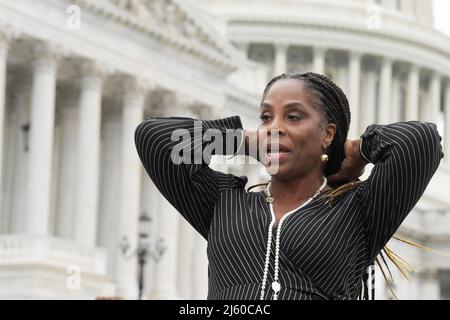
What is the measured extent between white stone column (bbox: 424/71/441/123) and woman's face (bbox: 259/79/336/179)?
361 feet

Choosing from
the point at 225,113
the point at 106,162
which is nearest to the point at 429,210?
the point at 225,113

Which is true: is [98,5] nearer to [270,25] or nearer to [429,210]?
[429,210]

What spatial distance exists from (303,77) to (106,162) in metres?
57.7

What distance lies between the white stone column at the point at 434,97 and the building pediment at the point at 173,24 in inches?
2069

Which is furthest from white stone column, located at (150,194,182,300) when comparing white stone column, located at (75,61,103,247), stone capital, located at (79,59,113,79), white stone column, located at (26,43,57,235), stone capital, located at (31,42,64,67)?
stone capital, located at (31,42,64,67)

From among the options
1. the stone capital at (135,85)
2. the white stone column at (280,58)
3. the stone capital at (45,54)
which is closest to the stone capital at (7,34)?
the stone capital at (45,54)

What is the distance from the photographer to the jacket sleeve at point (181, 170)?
6.19 meters

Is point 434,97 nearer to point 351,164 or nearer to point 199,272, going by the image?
point 199,272

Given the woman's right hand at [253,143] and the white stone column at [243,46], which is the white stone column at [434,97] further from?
the woman's right hand at [253,143]

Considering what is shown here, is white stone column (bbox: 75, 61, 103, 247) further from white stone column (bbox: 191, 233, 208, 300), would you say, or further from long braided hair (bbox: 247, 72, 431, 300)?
long braided hair (bbox: 247, 72, 431, 300)

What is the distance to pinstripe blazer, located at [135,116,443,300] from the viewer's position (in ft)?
18.7

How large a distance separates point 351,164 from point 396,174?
41cm

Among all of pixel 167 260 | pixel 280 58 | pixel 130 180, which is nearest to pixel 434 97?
pixel 280 58
